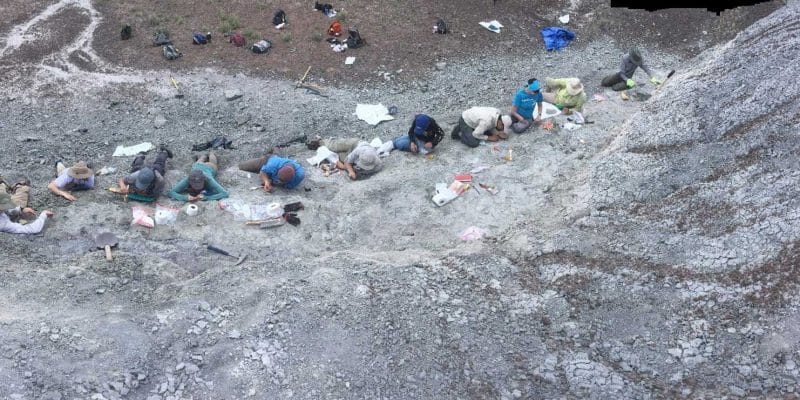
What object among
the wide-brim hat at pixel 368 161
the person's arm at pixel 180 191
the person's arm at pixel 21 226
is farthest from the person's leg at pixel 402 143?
the person's arm at pixel 21 226

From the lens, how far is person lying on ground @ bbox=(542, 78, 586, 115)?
12711 mm

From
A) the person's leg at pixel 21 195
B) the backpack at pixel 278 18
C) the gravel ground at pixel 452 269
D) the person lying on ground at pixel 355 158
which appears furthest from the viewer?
the backpack at pixel 278 18

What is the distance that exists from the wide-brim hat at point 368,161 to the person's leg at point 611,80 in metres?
6.20

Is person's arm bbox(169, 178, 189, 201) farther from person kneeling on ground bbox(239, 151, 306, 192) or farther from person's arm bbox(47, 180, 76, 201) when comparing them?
Answer: person's arm bbox(47, 180, 76, 201)

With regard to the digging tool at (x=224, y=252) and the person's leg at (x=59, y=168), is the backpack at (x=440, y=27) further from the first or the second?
the person's leg at (x=59, y=168)

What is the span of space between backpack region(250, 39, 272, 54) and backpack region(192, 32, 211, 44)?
1.19 metres

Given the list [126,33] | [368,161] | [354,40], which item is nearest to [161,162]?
[368,161]

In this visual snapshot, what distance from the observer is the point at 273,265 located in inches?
353

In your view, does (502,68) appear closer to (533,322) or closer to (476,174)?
(476,174)

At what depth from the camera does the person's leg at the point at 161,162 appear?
10.8 metres

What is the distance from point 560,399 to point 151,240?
257 inches

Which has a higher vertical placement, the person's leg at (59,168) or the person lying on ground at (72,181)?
the person lying on ground at (72,181)

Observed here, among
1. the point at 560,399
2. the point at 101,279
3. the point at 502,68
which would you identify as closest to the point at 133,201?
the point at 101,279

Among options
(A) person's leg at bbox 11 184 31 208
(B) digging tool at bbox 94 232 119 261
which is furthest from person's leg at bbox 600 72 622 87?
(A) person's leg at bbox 11 184 31 208
